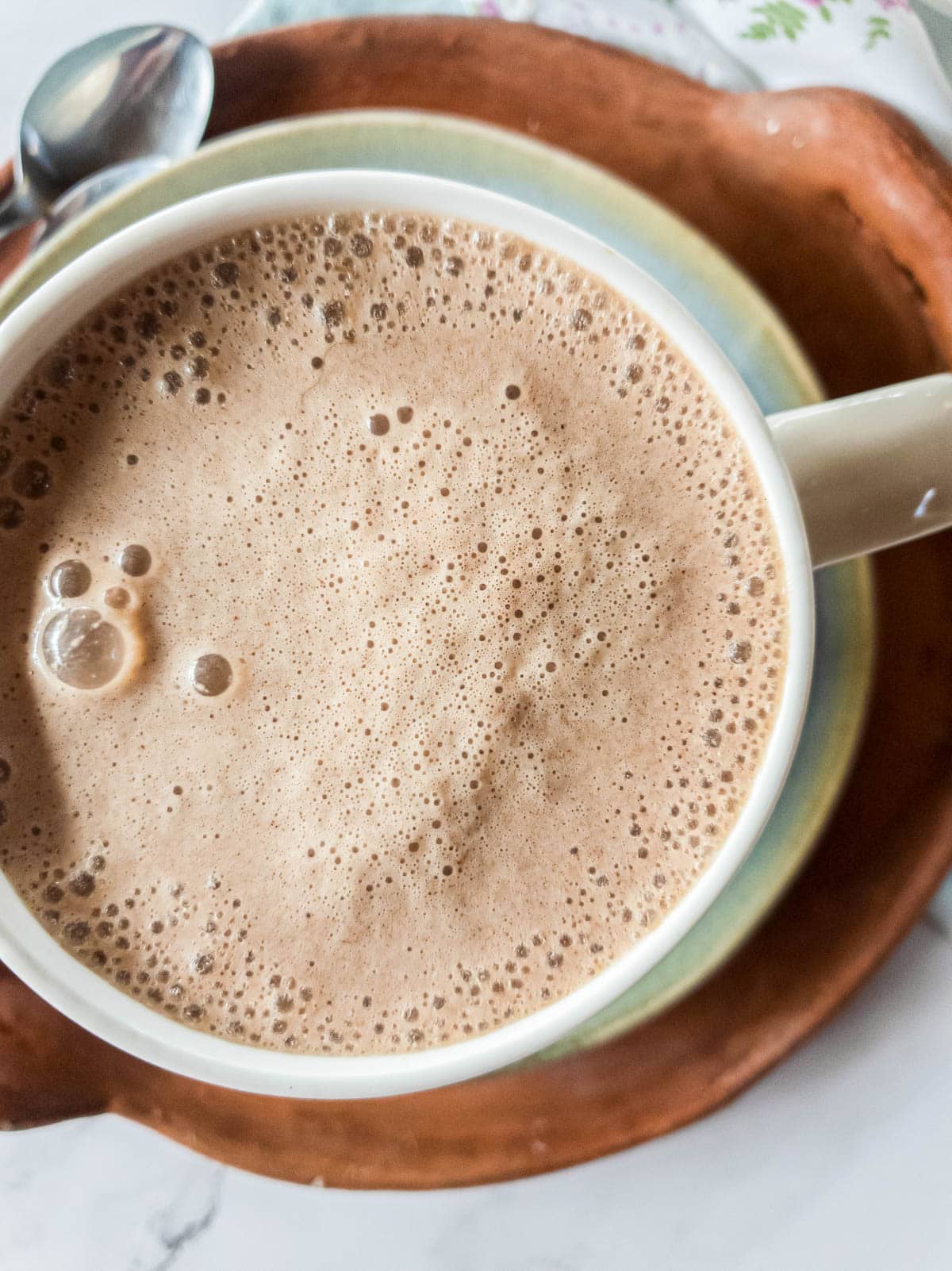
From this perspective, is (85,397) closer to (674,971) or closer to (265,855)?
(265,855)

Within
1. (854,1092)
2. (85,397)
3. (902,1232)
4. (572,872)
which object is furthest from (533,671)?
(902,1232)

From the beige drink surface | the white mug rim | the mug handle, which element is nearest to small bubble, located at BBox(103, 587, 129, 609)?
the beige drink surface

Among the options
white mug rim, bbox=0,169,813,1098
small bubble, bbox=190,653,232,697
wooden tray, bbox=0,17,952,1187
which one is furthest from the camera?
wooden tray, bbox=0,17,952,1187

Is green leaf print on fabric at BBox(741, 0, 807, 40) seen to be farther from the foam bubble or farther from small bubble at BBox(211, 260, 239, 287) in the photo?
the foam bubble

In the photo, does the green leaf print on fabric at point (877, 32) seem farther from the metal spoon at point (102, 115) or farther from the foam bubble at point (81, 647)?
the foam bubble at point (81, 647)

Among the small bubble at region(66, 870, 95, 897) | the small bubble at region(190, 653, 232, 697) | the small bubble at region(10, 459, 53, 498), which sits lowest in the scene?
the small bubble at region(66, 870, 95, 897)

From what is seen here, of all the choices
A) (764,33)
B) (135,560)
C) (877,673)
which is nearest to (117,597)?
(135,560)

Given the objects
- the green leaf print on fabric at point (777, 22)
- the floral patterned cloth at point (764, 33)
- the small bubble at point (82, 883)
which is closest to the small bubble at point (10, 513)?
the small bubble at point (82, 883)

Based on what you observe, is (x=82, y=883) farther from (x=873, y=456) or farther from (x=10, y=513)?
(x=873, y=456)
